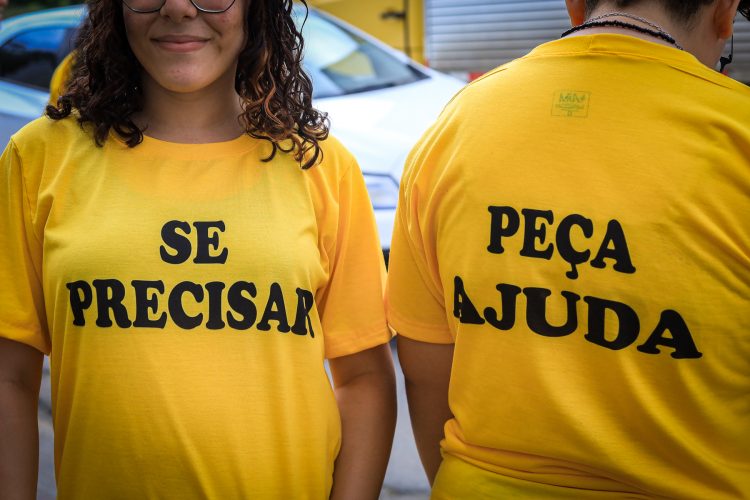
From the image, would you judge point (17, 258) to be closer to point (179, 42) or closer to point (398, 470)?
point (179, 42)

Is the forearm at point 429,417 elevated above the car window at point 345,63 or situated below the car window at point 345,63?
below

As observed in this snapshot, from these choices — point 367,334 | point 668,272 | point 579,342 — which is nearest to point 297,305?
point 367,334

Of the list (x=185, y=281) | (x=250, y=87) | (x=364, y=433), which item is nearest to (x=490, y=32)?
(x=250, y=87)

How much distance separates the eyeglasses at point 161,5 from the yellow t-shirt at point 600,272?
559 mm

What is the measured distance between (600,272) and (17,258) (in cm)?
117

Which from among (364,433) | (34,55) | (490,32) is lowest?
(364,433)

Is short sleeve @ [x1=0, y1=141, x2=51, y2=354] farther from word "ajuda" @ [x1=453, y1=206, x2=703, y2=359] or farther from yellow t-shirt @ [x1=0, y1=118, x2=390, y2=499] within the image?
word "ajuda" @ [x1=453, y1=206, x2=703, y2=359]

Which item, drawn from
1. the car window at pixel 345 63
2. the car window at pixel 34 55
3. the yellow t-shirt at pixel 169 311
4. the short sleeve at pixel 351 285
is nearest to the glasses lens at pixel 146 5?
the yellow t-shirt at pixel 169 311

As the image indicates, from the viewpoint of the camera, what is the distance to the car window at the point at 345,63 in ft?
18.9

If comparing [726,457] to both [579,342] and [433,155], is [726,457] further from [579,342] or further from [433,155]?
[433,155]

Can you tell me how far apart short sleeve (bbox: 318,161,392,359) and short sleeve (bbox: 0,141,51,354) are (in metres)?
0.62

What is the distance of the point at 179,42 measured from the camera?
187 cm

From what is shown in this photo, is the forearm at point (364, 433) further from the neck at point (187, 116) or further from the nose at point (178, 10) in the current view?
the nose at point (178, 10)

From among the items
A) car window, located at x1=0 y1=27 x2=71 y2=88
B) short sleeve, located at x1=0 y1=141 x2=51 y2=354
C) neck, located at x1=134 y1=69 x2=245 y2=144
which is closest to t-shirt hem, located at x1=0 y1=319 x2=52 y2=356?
short sleeve, located at x1=0 y1=141 x2=51 y2=354
